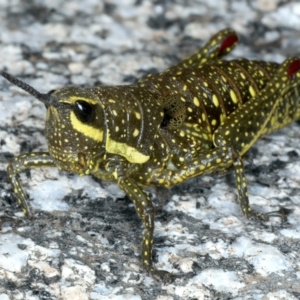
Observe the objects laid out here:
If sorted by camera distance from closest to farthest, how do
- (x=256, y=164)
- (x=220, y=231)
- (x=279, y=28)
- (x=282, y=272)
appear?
(x=282, y=272), (x=220, y=231), (x=256, y=164), (x=279, y=28)

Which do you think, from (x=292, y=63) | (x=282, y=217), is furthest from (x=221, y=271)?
(x=292, y=63)

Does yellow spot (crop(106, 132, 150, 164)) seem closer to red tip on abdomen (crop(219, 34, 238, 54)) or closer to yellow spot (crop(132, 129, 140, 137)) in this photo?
yellow spot (crop(132, 129, 140, 137))

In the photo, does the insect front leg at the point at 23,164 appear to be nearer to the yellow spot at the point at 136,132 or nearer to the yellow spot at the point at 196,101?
the yellow spot at the point at 136,132

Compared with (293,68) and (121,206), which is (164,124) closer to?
(121,206)

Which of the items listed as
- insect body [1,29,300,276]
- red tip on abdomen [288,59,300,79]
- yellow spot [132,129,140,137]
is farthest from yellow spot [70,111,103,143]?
red tip on abdomen [288,59,300,79]

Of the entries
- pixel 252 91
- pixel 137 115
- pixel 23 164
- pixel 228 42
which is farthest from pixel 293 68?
pixel 23 164

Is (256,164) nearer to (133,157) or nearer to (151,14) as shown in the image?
(133,157)
